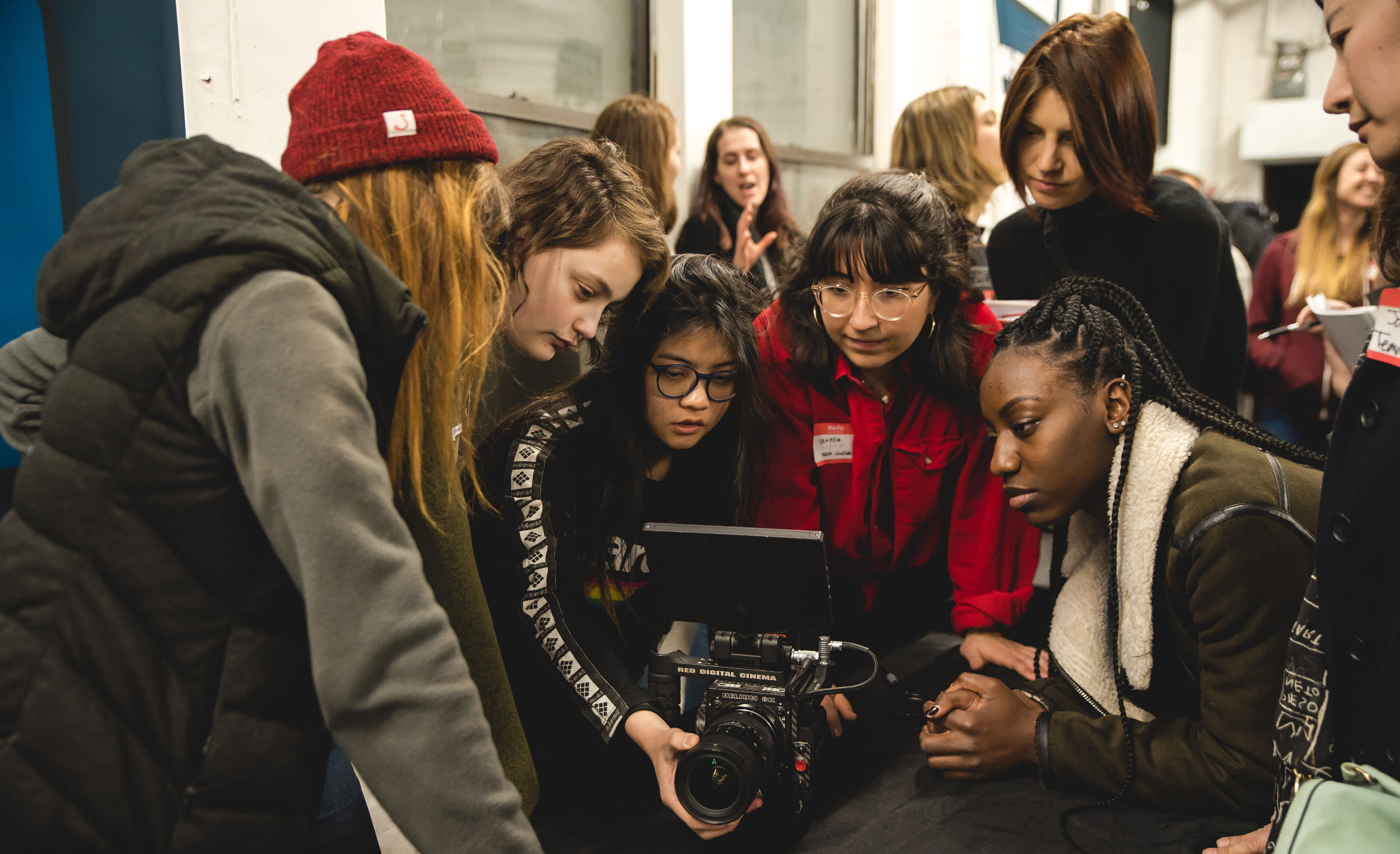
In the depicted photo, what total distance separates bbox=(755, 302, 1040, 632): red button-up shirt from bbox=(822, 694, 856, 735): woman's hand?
42cm

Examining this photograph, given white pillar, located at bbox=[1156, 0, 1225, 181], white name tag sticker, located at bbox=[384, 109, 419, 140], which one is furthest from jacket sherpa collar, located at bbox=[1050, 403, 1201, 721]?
white pillar, located at bbox=[1156, 0, 1225, 181]

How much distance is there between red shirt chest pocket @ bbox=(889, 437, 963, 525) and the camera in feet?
5.82

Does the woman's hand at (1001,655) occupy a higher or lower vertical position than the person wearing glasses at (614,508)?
lower

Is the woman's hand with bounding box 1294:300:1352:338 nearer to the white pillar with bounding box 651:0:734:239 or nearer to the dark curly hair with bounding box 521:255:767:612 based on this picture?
the white pillar with bounding box 651:0:734:239

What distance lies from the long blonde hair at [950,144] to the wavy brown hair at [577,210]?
63.3 inches

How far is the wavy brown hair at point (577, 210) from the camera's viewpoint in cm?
141

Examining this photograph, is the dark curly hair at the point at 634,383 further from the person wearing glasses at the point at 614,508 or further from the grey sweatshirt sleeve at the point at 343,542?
the grey sweatshirt sleeve at the point at 343,542

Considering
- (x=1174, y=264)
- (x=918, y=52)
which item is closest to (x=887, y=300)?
(x=1174, y=264)

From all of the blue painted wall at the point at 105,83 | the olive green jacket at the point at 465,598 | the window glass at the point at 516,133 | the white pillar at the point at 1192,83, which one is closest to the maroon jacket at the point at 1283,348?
the window glass at the point at 516,133

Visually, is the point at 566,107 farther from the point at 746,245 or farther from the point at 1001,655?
the point at 1001,655

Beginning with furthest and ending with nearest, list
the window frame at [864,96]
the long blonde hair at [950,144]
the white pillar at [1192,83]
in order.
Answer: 1. the white pillar at [1192,83]
2. the window frame at [864,96]
3. the long blonde hair at [950,144]

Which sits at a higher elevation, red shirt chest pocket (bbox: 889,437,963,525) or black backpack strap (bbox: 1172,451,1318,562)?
black backpack strap (bbox: 1172,451,1318,562)

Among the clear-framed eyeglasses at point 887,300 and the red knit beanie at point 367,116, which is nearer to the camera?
the red knit beanie at point 367,116

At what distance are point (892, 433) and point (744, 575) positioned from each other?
2.32ft
